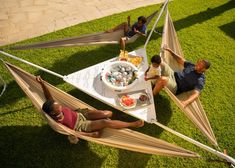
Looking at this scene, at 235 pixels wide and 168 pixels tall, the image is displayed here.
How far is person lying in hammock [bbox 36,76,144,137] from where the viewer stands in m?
3.41

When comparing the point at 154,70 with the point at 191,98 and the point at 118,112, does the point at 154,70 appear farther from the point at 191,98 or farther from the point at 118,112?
the point at 118,112

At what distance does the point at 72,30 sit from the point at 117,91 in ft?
8.50

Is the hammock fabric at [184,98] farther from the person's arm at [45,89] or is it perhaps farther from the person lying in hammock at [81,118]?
the person's arm at [45,89]

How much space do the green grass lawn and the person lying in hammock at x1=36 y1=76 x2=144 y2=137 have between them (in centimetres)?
51

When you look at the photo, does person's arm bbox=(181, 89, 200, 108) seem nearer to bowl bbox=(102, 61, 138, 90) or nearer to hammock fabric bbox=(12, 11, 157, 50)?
bowl bbox=(102, 61, 138, 90)

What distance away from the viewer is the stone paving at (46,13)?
19.7ft

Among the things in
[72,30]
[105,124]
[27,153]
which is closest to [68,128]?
[105,124]

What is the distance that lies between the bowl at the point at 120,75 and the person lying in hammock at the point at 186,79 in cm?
43

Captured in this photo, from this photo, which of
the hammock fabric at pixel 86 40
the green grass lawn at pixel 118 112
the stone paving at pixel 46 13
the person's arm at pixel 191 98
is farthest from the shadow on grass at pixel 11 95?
the person's arm at pixel 191 98

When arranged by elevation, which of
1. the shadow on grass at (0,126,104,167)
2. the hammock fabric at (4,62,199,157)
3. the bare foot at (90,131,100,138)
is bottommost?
the shadow on grass at (0,126,104,167)

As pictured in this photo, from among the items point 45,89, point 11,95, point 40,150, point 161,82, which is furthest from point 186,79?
point 11,95

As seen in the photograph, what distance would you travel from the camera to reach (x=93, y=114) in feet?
12.6

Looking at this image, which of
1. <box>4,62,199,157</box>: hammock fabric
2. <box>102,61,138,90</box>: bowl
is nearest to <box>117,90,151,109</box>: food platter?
<box>102,61,138,90</box>: bowl

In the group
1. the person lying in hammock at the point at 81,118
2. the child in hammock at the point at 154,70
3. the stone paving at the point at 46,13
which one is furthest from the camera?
the stone paving at the point at 46,13
